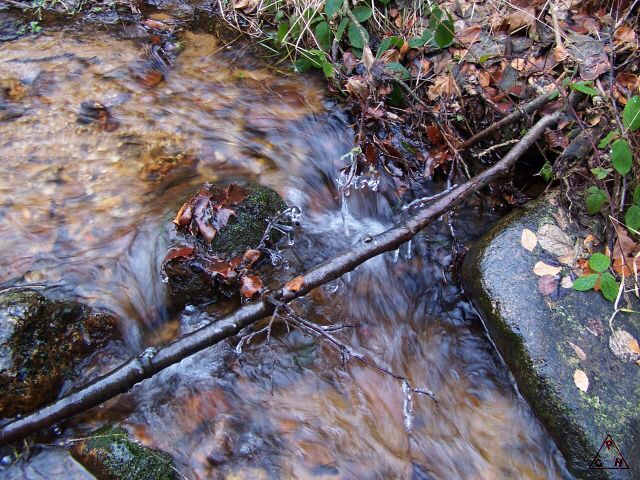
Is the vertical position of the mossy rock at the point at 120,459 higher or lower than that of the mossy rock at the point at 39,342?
lower

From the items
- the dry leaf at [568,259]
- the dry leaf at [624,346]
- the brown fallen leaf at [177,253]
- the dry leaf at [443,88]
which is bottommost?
the brown fallen leaf at [177,253]

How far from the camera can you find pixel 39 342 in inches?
105

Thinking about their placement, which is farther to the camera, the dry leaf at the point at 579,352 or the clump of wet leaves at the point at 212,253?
the clump of wet leaves at the point at 212,253

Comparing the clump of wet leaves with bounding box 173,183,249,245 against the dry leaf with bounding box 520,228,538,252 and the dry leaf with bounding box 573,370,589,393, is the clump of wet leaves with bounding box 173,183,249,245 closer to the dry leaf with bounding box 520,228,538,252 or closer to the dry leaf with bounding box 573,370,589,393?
the dry leaf with bounding box 520,228,538,252

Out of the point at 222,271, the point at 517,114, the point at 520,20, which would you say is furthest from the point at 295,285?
the point at 520,20

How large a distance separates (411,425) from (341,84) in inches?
115

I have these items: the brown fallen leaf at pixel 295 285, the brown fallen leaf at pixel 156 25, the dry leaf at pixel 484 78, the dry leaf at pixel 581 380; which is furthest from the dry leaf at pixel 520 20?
the brown fallen leaf at pixel 156 25

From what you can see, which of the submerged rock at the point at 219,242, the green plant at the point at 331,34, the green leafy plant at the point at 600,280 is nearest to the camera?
the green leafy plant at the point at 600,280

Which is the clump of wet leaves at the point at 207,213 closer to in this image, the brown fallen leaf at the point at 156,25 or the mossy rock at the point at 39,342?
the mossy rock at the point at 39,342

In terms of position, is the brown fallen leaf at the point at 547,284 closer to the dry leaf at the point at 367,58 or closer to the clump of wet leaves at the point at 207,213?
the clump of wet leaves at the point at 207,213

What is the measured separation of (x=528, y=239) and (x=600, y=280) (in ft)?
1.54

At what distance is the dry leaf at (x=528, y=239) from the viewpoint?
3.11 metres

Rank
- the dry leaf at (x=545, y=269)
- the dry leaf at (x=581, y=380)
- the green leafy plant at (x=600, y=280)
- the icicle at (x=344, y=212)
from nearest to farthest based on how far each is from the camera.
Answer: the dry leaf at (x=581, y=380) → the green leafy plant at (x=600, y=280) → the dry leaf at (x=545, y=269) → the icicle at (x=344, y=212)

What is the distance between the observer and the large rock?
2574 millimetres
